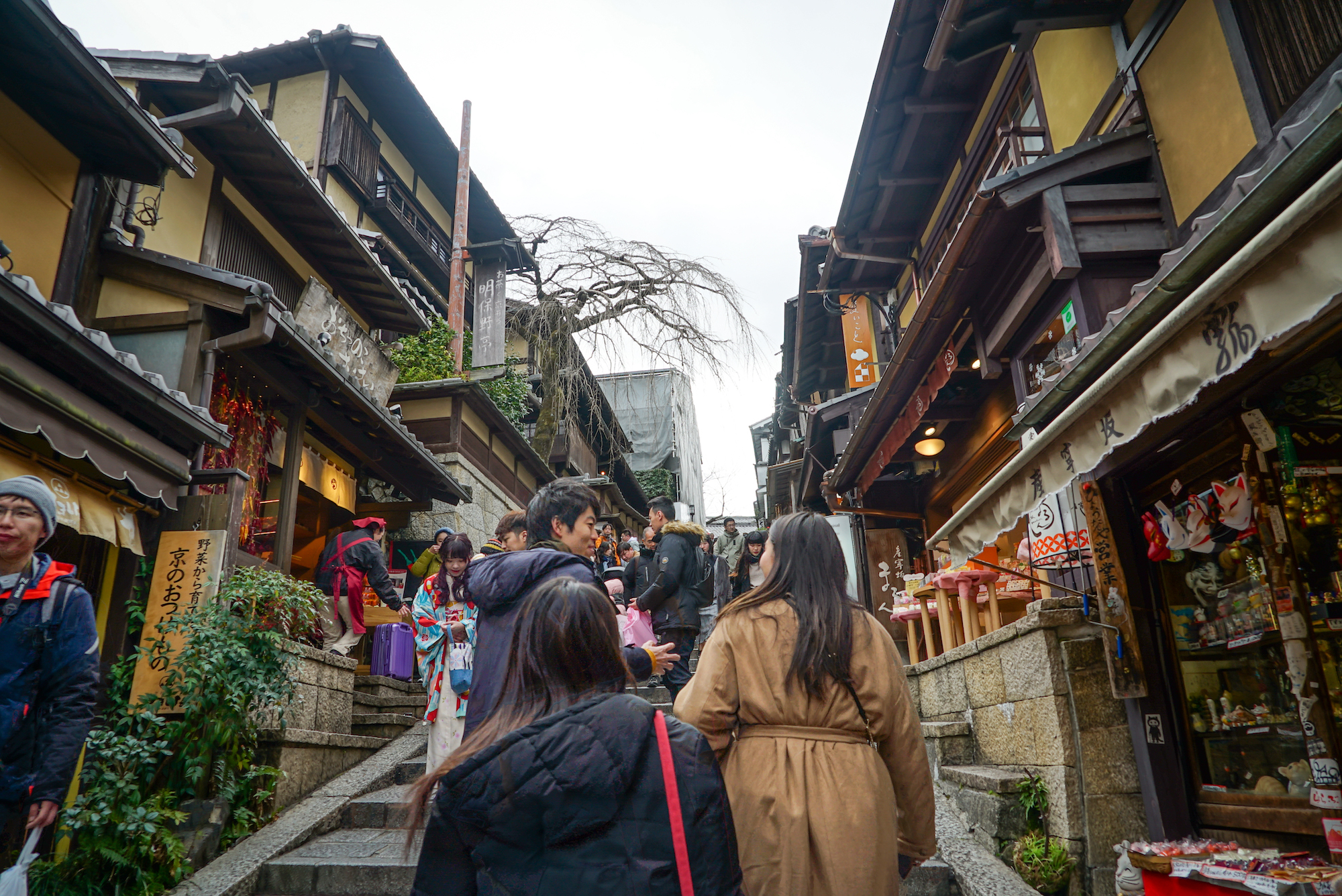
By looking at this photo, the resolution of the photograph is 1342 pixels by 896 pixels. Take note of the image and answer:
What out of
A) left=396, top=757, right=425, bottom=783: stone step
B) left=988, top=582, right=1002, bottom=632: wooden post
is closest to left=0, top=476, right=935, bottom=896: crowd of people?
left=396, top=757, right=425, bottom=783: stone step

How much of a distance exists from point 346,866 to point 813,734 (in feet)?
12.1

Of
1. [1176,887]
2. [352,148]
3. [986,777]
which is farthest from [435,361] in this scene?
[1176,887]

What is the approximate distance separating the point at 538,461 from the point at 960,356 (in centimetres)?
1106

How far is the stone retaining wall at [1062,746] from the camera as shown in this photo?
4.60 m

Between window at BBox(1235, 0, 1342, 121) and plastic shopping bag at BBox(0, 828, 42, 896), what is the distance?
6.77 m

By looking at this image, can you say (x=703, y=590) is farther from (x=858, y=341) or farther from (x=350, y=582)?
(x=858, y=341)

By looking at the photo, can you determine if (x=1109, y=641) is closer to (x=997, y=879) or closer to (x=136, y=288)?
(x=997, y=879)

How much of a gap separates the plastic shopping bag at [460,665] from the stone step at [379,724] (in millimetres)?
2369

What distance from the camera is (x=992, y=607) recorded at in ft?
24.3

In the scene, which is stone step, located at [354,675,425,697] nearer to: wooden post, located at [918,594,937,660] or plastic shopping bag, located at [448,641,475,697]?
plastic shopping bag, located at [448,641,475,697]

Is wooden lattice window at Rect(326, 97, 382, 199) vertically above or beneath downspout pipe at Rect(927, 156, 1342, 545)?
above

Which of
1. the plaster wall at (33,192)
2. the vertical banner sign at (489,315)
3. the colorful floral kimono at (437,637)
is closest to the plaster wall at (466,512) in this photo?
the vertical banner sign at (489,315)

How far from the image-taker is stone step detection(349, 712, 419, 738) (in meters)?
7.48

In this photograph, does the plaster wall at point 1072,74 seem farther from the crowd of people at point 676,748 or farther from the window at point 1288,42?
the crowd of people at point 676,748
